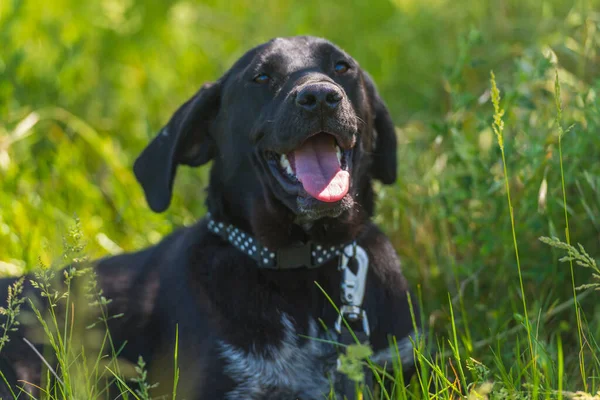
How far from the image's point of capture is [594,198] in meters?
3.85

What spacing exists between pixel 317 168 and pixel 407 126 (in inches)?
114

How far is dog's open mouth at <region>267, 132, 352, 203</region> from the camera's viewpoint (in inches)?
115

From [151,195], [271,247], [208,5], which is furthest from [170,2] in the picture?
[271,247]

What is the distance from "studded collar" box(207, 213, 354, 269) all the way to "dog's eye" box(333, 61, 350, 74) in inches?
28.0

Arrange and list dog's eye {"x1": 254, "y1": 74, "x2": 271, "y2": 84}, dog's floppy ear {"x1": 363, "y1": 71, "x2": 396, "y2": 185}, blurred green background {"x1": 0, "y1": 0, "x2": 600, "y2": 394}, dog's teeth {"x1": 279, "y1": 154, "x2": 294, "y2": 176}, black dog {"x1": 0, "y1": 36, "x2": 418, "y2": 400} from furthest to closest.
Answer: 1. blurred green background {"x1": 0, "y1": 0, "x2": 600, "y2": 394}
2. dog's floppy ear {"x1": 363, "y1": 71, "x2": 396, "y2": 185}
3. dog's eye {"x1": 254, "y1": 74, "x2": 271, "y2": 84}
4. dog's teeth {"x1": 279, "y1": 154, "x2": 294, "y2": 176}
5. black dog {"x1": 0, "y1": 36, "x2": 418, "y2": 400}

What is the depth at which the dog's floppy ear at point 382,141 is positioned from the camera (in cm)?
355

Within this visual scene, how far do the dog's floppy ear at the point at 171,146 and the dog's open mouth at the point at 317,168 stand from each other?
0.43 meters

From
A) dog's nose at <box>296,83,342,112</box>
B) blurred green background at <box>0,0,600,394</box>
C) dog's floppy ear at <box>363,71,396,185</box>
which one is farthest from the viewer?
blurred green background at <box>0,0,600,394</box>

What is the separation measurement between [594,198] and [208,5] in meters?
4.42

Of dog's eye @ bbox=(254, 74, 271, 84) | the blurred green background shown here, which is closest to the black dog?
dog's eye @ bbox=(254, 74, 271, 84)

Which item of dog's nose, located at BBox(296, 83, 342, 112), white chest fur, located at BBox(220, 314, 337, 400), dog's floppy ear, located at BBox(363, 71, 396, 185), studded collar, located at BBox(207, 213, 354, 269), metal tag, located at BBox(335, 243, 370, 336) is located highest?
dog's nose, located at BBox(296, 83, 342, 112)

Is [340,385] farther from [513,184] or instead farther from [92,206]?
[92,206]

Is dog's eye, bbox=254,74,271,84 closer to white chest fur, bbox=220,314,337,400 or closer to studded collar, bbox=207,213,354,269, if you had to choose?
studded collar, bbox=207,213,354,269

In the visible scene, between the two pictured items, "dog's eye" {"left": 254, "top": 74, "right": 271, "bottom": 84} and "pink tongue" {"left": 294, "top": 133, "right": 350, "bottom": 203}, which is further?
"dog's eye" {"left": 254, "top": 74, "right": 271, "bottom": 84}
